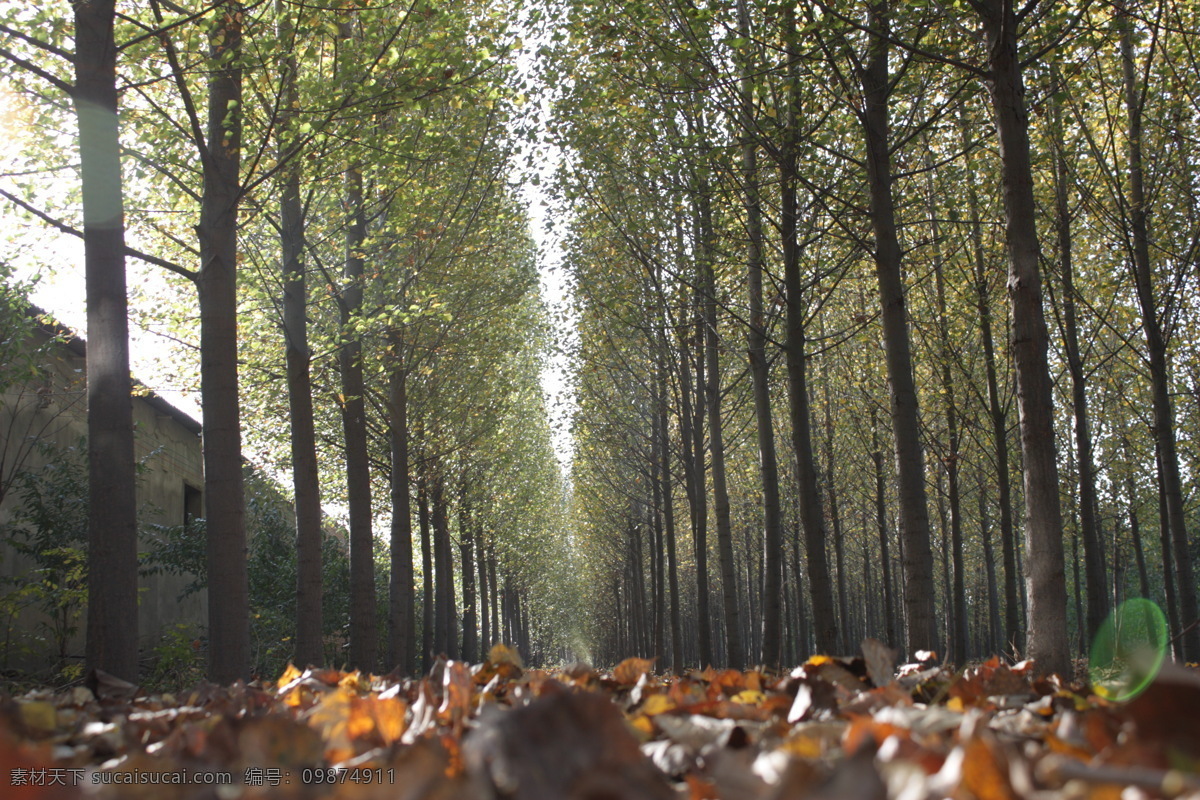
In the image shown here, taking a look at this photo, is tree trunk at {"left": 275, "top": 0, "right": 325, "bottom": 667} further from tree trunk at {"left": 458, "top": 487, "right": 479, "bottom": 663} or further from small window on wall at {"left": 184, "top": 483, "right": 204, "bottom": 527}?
tree trunk at {"left": 458, "top": 487, "right": 479, "bottom": 663}

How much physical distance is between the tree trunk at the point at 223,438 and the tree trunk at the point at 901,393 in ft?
16.2

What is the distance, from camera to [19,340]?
34.0 ft

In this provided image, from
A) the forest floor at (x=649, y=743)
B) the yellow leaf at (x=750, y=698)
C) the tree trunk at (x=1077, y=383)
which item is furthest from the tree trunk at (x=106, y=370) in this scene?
the tree trunk at (x=1077, y=383)

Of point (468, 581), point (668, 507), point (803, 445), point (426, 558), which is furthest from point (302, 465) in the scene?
point (468, 581)

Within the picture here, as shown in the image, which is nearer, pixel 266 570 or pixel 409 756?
pixel 409 756

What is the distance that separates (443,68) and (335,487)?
15.2m

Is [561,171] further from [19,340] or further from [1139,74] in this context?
[1139,74]

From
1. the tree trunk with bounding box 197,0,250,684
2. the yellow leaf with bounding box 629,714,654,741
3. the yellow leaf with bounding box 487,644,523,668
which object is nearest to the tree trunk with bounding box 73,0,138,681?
the tree trunk with bounding box 197,0,250,684

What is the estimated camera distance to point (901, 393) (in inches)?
263

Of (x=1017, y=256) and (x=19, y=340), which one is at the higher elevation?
(x=19, y=340)

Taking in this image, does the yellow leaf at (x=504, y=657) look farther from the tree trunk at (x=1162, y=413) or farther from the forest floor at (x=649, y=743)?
the tree trunk at (x=1162, y=413)

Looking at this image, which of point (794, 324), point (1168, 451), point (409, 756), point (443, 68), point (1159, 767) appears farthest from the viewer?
point (1168, 451)

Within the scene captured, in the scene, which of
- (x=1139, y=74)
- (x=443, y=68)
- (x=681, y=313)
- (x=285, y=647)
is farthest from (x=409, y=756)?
(x=285, y=647)

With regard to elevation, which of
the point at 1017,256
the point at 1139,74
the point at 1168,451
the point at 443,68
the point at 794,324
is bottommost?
the point at 1168,451
